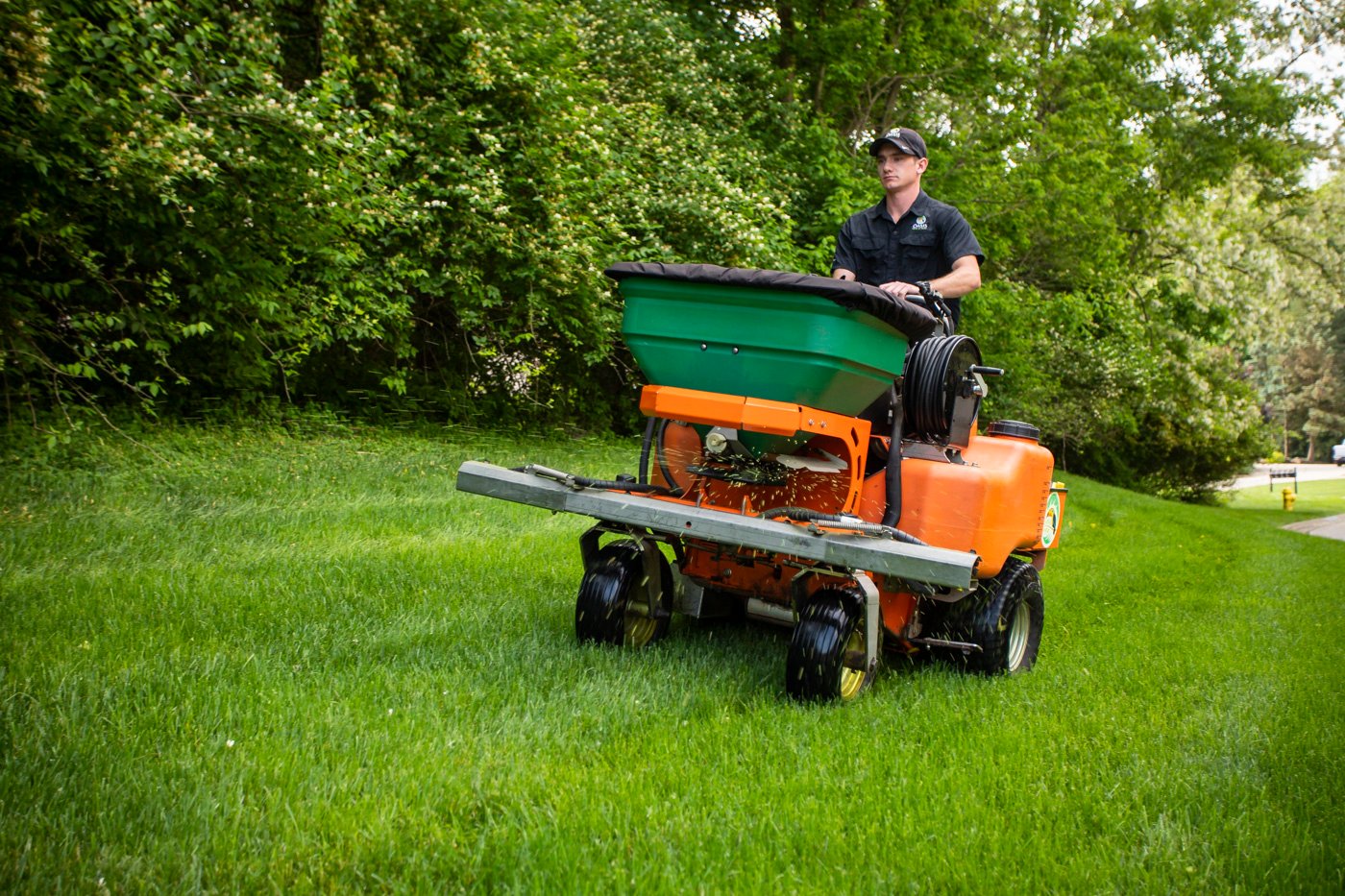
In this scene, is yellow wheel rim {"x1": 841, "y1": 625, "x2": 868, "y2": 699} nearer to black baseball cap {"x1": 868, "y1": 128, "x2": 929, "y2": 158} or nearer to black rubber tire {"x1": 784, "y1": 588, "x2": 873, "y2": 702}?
black rubber tire {"x1": 784, "y1": 588, "x2": 873, "y2": 702}

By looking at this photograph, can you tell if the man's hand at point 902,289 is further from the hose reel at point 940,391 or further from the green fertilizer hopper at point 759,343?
the green fertilizer hopper at point 759,343

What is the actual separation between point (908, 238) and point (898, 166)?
0.34 m

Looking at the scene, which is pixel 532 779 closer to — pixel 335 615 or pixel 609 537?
pixel 335 615

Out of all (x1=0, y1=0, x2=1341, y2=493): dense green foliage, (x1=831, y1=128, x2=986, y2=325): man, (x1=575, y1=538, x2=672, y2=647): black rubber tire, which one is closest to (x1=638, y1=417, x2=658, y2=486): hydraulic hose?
(x1=575, y1=538, x2=672, y2=647): black rubber tire

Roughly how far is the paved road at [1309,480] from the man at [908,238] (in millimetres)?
15354

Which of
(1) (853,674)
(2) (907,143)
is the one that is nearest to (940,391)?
(1) (853,674)

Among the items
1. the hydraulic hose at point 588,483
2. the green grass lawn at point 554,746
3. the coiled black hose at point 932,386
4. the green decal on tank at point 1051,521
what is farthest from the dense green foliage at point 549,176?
the green decal on tank at point 1051,521

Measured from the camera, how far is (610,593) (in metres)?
4.37

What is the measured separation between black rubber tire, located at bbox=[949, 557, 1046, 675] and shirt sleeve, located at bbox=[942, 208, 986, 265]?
1420 millimetres

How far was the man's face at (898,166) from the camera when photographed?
5.14 metres

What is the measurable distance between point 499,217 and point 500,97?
3.95 feet

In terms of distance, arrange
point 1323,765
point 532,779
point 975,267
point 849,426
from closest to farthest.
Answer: point 532,779 < point 1323,765 < point 849,426 < point 975,267

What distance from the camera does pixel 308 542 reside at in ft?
21.1

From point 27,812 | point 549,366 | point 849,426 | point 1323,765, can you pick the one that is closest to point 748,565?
point 849,426
